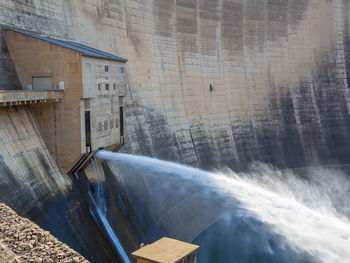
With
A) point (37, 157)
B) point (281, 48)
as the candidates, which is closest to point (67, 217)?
point (37, 157)

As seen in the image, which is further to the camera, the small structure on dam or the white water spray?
the white water spray

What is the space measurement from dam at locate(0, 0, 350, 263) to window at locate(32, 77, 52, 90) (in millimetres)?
82

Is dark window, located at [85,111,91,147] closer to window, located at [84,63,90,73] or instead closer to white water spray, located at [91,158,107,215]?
window, located at [84,63,90,73]

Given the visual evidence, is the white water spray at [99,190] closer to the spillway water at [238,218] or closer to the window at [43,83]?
the spillway water at [238,218]

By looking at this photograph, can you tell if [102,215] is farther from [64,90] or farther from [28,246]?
[28,246]

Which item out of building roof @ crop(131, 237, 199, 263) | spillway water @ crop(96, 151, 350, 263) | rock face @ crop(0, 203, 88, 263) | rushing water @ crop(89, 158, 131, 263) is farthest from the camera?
spillway water @ crop(96, 151, 350, 263)

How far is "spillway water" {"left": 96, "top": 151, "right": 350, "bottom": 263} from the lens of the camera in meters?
15.4

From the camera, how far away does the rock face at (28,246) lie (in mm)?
6382

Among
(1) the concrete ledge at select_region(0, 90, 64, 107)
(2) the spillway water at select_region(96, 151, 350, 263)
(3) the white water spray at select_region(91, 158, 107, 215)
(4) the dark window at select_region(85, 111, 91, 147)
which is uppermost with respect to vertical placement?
(1) the concrete ledge at select_region(0, 90, 64, 107)

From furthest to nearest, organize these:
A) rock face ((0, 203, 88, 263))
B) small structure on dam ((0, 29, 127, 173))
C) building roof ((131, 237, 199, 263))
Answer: small structure on dam ((0, 29, 127, 173))
building roof ((131, 237, 199, 263))
rock face ((0, 203, 88, 263))

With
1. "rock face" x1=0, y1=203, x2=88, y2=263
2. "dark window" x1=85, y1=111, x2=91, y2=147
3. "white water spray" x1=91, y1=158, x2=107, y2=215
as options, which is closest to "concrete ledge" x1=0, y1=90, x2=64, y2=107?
"dark window" x1=85, y1=111, x2=91, y2=147

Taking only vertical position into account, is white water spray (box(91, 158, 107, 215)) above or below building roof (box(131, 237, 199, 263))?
above

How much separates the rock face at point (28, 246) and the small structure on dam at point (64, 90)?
4442mm

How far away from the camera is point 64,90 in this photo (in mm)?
11516
